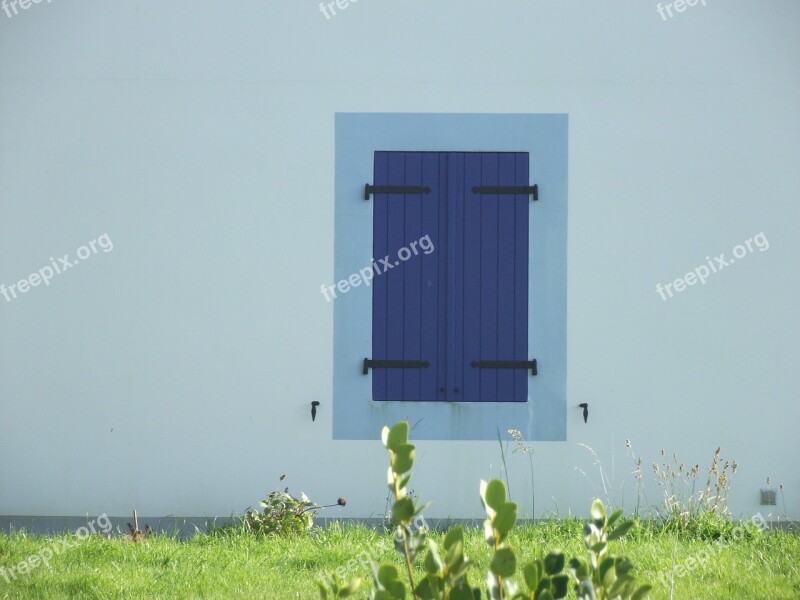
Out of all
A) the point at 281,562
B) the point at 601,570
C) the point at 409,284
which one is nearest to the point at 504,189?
the point at 409,284

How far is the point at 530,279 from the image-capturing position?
590cm

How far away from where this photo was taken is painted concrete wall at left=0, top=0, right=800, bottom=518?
19.2 ft

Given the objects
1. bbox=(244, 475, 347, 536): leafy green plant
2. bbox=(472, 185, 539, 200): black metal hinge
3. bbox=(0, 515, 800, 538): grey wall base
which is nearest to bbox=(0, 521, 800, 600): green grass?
bbox=(244, 475, 347, 536): leafy green plant

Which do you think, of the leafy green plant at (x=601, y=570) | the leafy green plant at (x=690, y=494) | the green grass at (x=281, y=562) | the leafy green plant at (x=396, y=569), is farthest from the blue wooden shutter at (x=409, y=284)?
the leafy green plant at (x=396, y=569)

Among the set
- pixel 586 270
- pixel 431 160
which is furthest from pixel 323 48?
pixel 586 270

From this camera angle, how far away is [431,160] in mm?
5930

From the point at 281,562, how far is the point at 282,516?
665mm

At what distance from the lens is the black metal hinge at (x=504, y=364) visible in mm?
5848

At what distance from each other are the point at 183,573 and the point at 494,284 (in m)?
2.50

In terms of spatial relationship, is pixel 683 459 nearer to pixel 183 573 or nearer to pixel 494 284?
pixel 494 284

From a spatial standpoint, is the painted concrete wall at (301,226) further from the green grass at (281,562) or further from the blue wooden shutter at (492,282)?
the green grass at (281,562)

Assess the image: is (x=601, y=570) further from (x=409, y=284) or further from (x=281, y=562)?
(x=409, y=284)

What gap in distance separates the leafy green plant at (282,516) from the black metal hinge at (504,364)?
114cm

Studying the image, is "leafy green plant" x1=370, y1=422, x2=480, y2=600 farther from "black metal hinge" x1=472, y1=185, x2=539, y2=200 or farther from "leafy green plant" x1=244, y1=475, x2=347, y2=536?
"black metal hinge" x1=472, y1=185, x2=539, y2=200
